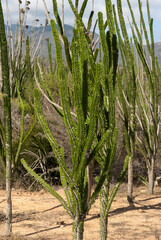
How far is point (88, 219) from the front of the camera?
5.25 meters

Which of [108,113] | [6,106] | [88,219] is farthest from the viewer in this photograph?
[88,219]

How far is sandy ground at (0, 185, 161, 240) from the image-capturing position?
4512 millimetres

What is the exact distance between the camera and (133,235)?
450 centimetres

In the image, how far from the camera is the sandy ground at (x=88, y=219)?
451 cm

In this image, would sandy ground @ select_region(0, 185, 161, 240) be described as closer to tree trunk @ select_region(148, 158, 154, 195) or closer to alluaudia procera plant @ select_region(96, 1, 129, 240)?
tree trunk @ select_region(148, 158, 154, 195)

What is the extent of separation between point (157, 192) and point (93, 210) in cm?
190

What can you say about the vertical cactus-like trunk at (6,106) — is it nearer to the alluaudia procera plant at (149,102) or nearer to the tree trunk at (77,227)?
the tree trunk at (77,227)

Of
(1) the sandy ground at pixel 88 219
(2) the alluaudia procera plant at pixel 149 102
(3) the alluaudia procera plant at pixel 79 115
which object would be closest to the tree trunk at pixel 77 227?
(3) the alluaudia procera plant at pixel 79 115

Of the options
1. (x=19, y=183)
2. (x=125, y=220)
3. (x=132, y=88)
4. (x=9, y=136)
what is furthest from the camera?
(x=19, y=183)

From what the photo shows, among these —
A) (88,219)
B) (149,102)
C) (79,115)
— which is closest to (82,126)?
(79,115)

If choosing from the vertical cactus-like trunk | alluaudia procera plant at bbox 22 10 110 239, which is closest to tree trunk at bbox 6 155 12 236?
the vertical cactus-like trunk

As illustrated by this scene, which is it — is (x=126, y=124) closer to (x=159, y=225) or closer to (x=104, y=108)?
(x=104, y=108)

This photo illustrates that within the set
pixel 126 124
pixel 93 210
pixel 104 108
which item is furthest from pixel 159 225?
pixel 104 108

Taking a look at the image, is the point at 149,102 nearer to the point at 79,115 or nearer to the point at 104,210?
the point at 104,210
